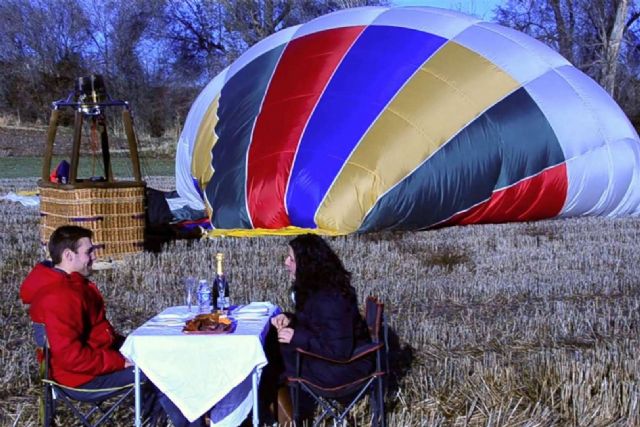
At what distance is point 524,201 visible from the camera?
30.4 ft

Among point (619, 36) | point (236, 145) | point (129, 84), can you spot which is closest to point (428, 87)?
point (236, 145)

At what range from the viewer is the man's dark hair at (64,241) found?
11.6ft

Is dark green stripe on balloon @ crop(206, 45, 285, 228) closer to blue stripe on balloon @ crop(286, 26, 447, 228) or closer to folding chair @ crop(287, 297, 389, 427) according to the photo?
blue stripe on balloon @ crop(286, 26, 447, 228)

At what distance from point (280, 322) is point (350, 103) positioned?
5.52m

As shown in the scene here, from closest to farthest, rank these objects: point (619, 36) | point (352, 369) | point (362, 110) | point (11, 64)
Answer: point (352, 369) → point (362, 110) → point (619, 36) → point (11, 64)

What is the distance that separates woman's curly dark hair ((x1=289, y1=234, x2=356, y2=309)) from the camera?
12.0 feet

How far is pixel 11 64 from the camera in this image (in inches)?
1384

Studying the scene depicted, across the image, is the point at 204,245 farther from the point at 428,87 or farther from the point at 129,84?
the point at 129,84

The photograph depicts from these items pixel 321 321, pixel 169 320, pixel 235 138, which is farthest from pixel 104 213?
pixel 321 321

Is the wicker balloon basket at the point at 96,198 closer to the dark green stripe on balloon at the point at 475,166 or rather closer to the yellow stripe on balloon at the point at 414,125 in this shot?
the yellow stripe on balloon at the point at 414,125

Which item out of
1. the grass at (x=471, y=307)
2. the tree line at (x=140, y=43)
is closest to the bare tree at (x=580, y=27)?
the tree line at (x=140, y=43)

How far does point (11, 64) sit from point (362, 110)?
2906 centimetres

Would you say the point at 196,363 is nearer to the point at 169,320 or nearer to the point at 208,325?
the point at 208,325

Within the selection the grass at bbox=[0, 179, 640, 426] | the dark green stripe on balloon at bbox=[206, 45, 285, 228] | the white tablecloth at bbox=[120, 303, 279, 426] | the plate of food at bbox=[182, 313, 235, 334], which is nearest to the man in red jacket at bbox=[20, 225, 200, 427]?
the white tablecloth at bbox=[120, 303, 279, 426]
